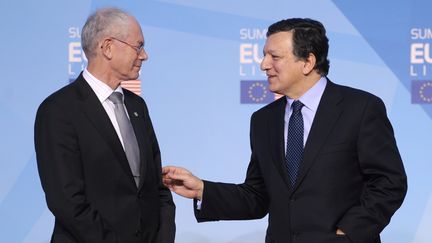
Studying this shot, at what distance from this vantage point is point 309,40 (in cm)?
306

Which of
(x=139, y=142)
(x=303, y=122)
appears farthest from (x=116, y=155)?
(x=303, y=122)

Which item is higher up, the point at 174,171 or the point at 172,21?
the point at 172,21

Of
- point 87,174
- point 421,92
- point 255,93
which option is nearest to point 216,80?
point 255,93

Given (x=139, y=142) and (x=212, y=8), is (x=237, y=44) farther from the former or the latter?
(x=139, y=142)

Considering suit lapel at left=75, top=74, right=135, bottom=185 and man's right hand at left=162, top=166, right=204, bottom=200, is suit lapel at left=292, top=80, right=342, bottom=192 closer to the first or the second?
man's right hand at left=162, top=166, right=204, bottom=200

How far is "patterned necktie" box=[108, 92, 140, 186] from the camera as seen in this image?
112 inches

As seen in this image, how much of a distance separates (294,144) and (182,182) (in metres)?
0.51

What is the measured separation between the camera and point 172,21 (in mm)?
4387

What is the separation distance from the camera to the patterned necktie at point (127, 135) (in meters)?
2.84

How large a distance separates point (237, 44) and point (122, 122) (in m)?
1.62

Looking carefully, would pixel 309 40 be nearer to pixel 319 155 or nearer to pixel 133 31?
pixel 319 155

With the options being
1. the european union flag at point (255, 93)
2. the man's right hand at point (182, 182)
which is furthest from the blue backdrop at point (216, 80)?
the man's right hand at point (182, 182)

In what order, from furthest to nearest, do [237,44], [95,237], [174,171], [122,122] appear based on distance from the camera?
[237,44], [174,171], [122,122], [95,237]

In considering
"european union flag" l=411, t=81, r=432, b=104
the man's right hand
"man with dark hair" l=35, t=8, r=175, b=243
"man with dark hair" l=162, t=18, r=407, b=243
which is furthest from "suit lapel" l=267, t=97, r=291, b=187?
"european union flag" l=411, t=81, r=432, b=104
